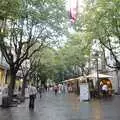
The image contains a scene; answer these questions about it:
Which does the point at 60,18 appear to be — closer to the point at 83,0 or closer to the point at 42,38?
the point at 42,38

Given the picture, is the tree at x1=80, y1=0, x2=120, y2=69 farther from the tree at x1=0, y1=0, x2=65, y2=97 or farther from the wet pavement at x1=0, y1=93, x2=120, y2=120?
the wet pavement at x1=0, y1=93, x2=120, y2=120

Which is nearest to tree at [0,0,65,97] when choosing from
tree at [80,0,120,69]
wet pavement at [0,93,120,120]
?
tree at [80,0,120,69]

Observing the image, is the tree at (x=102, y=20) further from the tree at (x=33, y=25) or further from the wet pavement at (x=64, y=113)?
the wet pavement at (x=64, y=113)

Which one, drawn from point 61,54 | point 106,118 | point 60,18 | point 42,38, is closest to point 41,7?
point 60,18

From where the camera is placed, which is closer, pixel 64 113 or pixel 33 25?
pixel 64 113

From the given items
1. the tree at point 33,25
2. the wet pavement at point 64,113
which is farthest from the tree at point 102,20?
the wet pavement at point 64,113

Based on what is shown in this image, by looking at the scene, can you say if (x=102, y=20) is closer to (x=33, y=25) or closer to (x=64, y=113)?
(x=33, y=25)

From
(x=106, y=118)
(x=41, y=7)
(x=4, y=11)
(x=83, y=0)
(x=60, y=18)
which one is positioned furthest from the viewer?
(x=83, y=0)

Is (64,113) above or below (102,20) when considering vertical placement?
below

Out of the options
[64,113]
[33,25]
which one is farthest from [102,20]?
[64,113]

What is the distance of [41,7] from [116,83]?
4568 cm

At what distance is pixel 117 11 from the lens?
33.9 metres

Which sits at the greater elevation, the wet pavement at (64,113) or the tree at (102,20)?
the tree at (102,20)

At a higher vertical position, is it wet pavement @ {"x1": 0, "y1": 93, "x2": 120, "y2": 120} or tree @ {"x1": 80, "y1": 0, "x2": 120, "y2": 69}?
tree @ {"x1": 80, "y1": 0, "x2": 120, "y2": 69}
